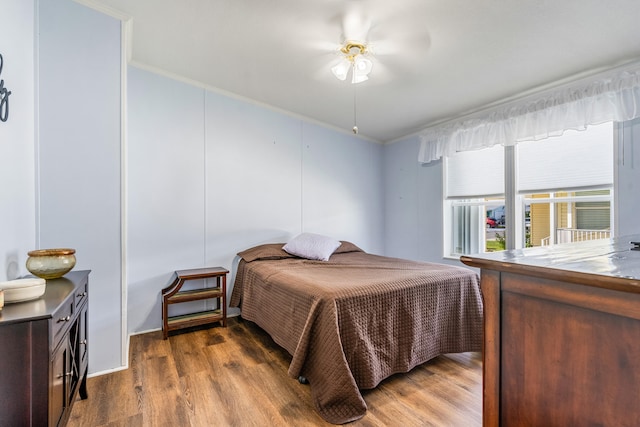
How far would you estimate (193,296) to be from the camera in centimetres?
282

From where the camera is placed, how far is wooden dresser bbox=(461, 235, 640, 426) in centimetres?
62

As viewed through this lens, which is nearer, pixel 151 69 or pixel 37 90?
pixel 37 90

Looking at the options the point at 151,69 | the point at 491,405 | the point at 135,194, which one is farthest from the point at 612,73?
the point at 135,194

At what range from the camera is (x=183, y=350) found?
250cm

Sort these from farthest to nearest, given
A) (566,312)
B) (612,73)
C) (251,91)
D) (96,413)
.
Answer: (251,91) → (612,73) → (96,413) → (566,312)

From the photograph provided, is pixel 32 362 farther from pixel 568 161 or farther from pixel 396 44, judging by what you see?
pixel 568 161

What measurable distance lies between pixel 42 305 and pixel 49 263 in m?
0.52

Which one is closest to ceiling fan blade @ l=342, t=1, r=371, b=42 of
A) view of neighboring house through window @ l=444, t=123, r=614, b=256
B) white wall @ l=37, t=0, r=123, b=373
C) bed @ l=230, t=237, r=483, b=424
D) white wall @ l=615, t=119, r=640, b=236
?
white wall @ l=37, t=0, r=123, b=373

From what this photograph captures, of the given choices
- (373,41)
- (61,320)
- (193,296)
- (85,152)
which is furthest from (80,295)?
(373,41)

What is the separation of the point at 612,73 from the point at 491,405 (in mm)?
2890

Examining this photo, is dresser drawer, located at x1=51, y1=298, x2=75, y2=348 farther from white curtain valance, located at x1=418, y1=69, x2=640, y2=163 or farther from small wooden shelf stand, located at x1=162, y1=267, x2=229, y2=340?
white curtain valance, located at x1=418, y1=69, x2=640, y2=163

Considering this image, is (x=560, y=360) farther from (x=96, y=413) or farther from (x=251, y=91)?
(x=251, y=91)

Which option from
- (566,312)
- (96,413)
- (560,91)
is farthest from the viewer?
(560,91)

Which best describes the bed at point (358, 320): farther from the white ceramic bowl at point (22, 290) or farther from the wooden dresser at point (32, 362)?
the white ceramic bowl at point (22, 290)
